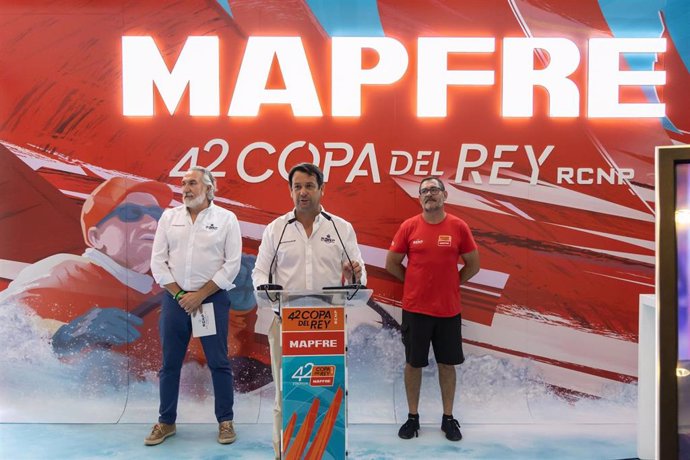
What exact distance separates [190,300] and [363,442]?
4.89 feet

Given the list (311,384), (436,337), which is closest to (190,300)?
(311,384)

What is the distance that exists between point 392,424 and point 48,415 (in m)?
2.56

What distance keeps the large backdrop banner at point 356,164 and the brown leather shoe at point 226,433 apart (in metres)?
0.40

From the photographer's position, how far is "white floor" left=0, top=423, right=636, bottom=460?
331 centimetres

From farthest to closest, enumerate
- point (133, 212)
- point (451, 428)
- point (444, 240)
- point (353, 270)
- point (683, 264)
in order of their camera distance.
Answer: point (133, 212) → point (451, 428) → point (444, 240) → point (353, 270) → point (683, 264)

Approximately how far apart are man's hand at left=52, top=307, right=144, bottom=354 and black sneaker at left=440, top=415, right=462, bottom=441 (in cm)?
232

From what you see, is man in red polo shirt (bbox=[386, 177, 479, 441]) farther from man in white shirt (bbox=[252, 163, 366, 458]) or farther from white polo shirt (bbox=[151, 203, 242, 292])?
white polo shirt (bbox=[151, 203, 242, 292])

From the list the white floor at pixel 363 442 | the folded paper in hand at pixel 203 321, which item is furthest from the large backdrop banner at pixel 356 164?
the folded paper in hand at pixel 203 321

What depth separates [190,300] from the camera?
3316mm

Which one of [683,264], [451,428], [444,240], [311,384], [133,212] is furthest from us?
[133,212]

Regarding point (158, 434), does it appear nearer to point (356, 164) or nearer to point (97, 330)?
point (97, 330)

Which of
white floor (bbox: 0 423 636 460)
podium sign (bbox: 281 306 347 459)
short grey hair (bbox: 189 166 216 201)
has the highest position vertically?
short grey hair (bbox: 189 166 216 201)

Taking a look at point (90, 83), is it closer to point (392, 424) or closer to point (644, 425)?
point (392, 424)

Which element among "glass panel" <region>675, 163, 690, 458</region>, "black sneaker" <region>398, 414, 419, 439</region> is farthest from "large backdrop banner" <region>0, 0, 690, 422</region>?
"glass panel" <region>675, 163, 690, 458</region>
